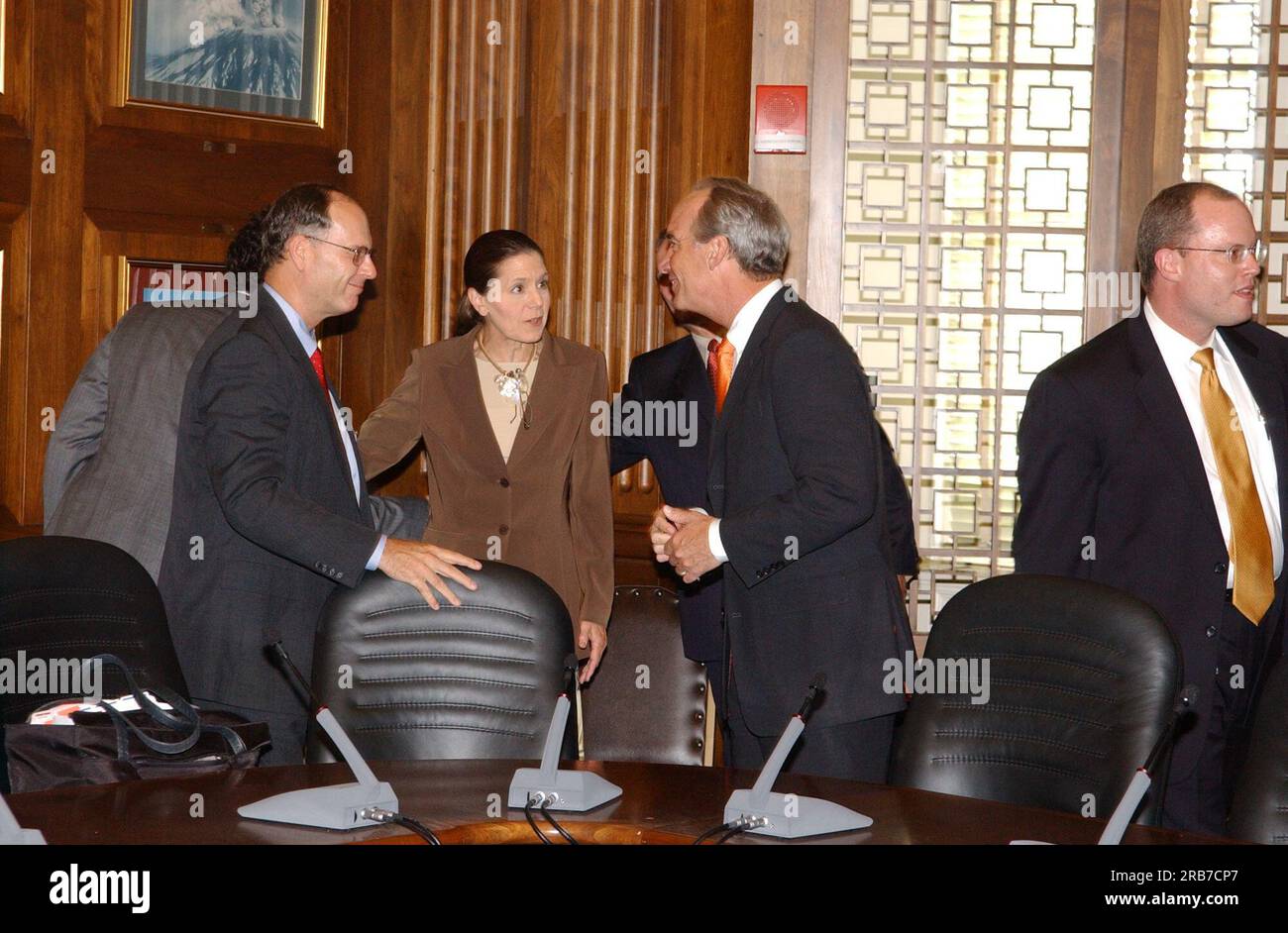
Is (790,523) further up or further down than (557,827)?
further up

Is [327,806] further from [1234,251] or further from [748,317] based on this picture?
[1234,251]

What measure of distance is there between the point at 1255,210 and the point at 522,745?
113 inches

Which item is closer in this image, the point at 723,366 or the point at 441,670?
the point at 441,670

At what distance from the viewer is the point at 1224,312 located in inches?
124

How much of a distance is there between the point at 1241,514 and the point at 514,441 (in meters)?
1.74

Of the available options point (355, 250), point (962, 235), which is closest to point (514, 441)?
point (355, 250)

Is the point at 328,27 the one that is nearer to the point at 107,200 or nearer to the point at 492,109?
the point at 492,109

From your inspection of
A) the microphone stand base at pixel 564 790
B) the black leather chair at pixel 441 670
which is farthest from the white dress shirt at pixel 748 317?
the microphone stand base at pixel 564 790

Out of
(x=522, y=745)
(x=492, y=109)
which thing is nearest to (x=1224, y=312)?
(x=522, y=745)

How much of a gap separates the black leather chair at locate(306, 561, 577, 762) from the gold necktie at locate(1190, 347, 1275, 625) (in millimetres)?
1492

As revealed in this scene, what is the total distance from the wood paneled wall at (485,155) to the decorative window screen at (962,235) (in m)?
0.46

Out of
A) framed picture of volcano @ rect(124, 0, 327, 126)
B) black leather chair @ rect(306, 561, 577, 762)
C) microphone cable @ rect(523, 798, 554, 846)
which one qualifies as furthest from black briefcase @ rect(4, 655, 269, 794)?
framed picture of volcano @ rect(124, 0, 327, 126)

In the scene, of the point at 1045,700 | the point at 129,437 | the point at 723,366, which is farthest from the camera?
the point at 129,437

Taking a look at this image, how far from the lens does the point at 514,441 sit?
358cm
